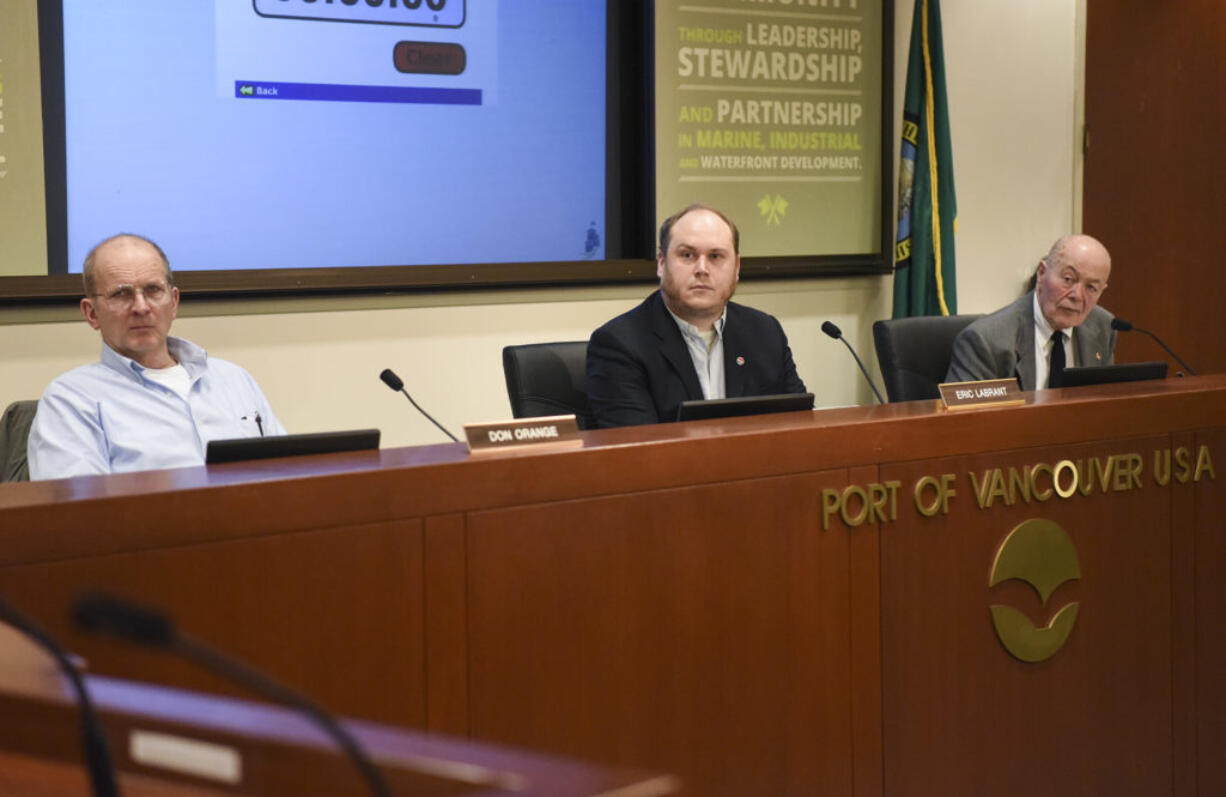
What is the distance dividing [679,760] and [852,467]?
57 cm

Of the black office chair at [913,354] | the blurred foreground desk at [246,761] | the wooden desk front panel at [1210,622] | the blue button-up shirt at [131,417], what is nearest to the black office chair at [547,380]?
the blue button-up shirt at [131,417]

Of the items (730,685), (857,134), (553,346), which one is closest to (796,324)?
(857,134)

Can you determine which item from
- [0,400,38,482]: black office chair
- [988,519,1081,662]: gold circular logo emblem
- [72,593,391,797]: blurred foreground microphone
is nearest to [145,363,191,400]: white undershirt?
[0,400,38,482]: black office chair

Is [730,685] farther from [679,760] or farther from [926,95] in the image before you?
[926,95]

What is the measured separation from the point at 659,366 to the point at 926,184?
2225 mm

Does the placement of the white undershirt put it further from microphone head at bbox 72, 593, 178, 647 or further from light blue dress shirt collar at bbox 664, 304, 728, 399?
microphone head at bbox 72, 593, 178, 647

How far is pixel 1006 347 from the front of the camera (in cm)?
394

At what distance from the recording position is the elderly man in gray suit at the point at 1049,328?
3.93 meters

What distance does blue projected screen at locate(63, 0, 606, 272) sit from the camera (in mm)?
3873

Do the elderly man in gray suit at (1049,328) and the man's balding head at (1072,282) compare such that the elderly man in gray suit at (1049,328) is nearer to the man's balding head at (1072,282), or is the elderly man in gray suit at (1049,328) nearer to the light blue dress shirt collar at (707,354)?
the man's balding head at (1072,282)

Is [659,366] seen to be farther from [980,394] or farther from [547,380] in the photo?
[980,394]

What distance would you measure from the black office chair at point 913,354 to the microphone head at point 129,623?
3305 millimetres

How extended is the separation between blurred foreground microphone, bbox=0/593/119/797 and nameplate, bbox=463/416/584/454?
125cm

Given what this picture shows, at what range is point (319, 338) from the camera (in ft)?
13.8
